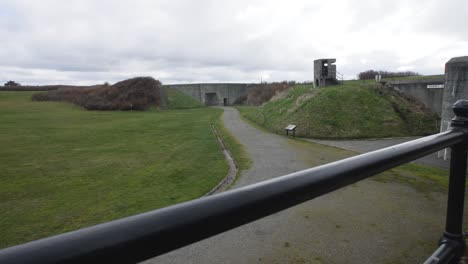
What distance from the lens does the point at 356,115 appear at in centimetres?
1669

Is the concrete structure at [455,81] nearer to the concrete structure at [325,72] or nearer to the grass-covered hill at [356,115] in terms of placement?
the grass-covered hill at [356,115]

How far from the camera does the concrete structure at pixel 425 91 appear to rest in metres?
16.2

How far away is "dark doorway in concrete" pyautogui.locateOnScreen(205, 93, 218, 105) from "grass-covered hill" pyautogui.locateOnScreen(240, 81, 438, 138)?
42931 millimetres

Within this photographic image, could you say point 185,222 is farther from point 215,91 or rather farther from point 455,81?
point 215,91

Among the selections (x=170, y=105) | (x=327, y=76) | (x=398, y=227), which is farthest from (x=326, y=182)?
(x=170, y=105)

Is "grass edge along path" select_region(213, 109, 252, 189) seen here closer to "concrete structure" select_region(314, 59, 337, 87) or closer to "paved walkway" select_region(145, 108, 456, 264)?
"paved walkway" select_region(145, 108, 456, 264)

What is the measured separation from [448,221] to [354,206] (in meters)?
4.15


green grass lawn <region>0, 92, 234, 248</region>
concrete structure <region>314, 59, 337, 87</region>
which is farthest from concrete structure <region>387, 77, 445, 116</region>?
green grass lawn <region>0, 92, 234, 248</region>

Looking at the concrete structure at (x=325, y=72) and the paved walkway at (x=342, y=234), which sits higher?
the concrete structure at (x=325, y=72)

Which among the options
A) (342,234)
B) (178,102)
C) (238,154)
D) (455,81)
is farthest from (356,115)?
(178,102)

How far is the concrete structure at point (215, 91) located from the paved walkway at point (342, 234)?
184ft

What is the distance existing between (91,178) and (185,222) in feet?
29.0

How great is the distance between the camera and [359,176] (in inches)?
42.2

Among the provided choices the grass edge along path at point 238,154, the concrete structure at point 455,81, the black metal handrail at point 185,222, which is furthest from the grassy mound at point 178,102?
the black metal handrail at point 185,222
